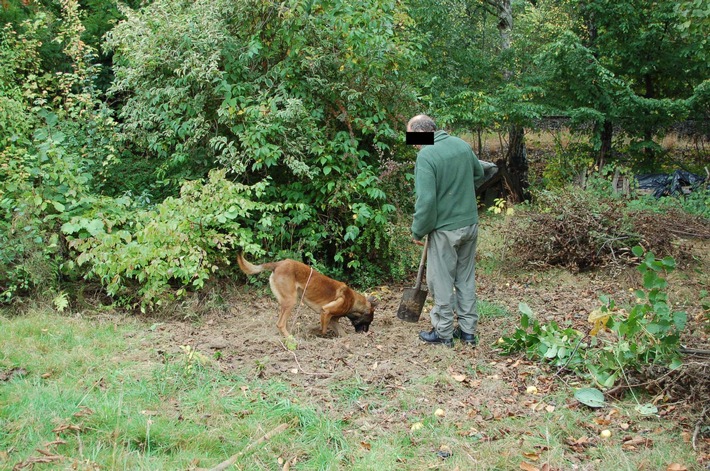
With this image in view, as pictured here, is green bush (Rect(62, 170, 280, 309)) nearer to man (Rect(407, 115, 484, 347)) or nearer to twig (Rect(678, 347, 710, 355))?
man (Rect(407, 115, 484, 347))

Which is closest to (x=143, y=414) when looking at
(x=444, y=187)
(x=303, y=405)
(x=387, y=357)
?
(x=303, y=405)

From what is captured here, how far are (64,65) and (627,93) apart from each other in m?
11.8

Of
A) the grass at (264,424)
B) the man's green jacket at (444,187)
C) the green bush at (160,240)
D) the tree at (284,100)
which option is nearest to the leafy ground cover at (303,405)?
the grass at (264,424)

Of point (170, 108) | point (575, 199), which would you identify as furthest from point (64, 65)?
point (575, 199)

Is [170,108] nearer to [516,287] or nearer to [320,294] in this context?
[320,294]

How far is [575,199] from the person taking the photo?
31.0 ft

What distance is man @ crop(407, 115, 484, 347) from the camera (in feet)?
20.8

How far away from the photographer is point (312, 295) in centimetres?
711

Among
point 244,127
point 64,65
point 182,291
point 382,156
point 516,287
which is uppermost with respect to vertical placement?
point 64,65

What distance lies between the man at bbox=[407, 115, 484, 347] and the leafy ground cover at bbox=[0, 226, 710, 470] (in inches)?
15.0

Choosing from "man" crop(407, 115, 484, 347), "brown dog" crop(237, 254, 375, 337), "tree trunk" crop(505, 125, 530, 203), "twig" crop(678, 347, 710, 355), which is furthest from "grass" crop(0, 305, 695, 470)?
"tree trunk" crop(505, 125, 530, 203)

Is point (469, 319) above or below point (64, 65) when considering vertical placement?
below

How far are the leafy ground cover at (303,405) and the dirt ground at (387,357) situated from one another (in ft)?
0.08

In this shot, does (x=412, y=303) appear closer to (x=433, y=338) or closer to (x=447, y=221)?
(x=433, y=338)
